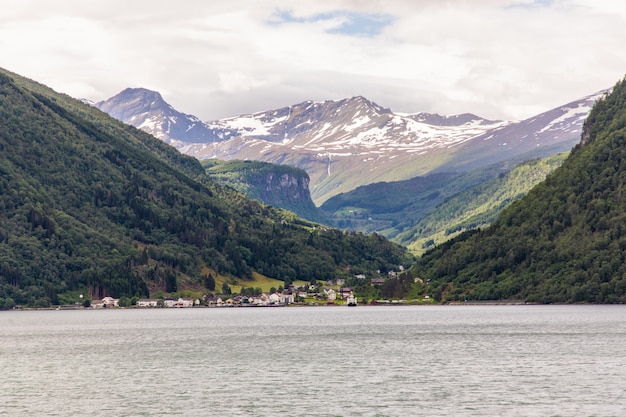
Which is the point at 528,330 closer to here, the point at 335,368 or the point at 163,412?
A: the point at 335,368

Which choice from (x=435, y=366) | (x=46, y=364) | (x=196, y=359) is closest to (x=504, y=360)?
(x=435, y=366)

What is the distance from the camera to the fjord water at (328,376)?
99500 mm

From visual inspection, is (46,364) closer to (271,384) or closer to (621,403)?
(271,384)

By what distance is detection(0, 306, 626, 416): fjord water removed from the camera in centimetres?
9950

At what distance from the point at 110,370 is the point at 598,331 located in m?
98.4

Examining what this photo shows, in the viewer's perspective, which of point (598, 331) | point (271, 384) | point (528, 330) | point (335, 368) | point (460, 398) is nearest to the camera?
point (460, 398)

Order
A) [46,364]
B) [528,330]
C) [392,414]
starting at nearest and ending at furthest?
1. [392,414]
2. [46,364]
3. [528,330]

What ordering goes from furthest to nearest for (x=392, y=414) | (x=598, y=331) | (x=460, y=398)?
(x=598, y=331) → (x=460, y=398) → (x=392, y=414)

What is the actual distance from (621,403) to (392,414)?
24.0 meters

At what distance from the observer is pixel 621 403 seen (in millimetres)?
97312

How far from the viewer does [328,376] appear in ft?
408

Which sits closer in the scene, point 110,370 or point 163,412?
point 163,412

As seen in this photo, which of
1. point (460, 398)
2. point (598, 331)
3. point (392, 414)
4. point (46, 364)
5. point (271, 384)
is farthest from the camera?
point (598, 331)

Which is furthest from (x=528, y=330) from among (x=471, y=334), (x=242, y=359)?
(x=242, y=359)
